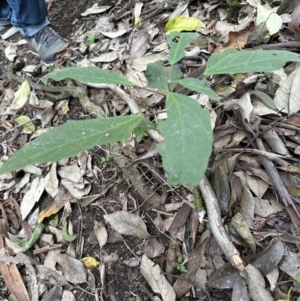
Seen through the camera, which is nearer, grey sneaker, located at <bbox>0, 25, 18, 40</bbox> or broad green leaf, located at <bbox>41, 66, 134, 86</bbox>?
broad green leaf, located at <bbox>41, 66, 134, 86</bbox>

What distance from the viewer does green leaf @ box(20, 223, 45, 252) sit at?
1831 mm

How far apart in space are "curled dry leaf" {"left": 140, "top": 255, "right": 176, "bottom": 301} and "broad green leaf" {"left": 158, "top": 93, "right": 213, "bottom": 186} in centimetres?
72

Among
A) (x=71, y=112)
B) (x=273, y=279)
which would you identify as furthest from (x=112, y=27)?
(x=273, y=279)

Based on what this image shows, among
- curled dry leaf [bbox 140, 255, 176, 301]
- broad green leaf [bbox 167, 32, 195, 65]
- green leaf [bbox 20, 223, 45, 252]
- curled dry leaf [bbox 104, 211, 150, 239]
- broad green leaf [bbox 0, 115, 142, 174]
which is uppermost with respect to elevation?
broad green leaf [bbox 0, 115, 142, 174]

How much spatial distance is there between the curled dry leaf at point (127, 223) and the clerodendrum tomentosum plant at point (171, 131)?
63 cm

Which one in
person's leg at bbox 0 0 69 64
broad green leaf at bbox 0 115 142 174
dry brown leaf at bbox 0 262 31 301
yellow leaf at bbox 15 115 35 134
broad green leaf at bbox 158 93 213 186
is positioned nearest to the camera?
broad green leaf at bbox 158 93 213 186

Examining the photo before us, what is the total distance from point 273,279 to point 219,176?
41 cm

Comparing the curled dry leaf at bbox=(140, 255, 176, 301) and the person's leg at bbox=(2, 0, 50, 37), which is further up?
the person's leg at bbox=(2, 0, 50, 37)

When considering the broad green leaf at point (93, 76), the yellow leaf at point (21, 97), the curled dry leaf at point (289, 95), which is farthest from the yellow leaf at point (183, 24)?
the broad green leaf at point (93, 76)

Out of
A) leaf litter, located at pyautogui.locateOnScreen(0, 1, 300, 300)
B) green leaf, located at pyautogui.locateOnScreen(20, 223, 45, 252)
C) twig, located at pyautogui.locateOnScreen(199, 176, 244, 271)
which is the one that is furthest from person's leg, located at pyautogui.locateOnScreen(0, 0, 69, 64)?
twig, located at pyautogui.locateOnScreen(199, 176, 244, 271)

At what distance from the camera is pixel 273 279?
1.37 meters

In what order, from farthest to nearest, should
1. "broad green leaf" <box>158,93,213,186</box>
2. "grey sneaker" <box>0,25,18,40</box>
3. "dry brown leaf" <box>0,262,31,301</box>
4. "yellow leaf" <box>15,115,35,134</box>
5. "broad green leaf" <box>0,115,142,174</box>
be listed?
1. "grey sneaker" <box>0,25,18,40</box>
2. "yellow leaf" <box>15,115,35,134</box>
3. "dry brown leaf" <box>0,262,31,301</box>
4. "broad green leaf" <box>0,115,142,174</box>
5. "broad green leaf" <box>158,93,213,186</box>

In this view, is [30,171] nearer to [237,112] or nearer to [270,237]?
[237,112]

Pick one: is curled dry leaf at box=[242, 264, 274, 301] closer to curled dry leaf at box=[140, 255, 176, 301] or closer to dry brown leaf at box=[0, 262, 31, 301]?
curled dry leaf at box=[140, 255, 176, 301]
